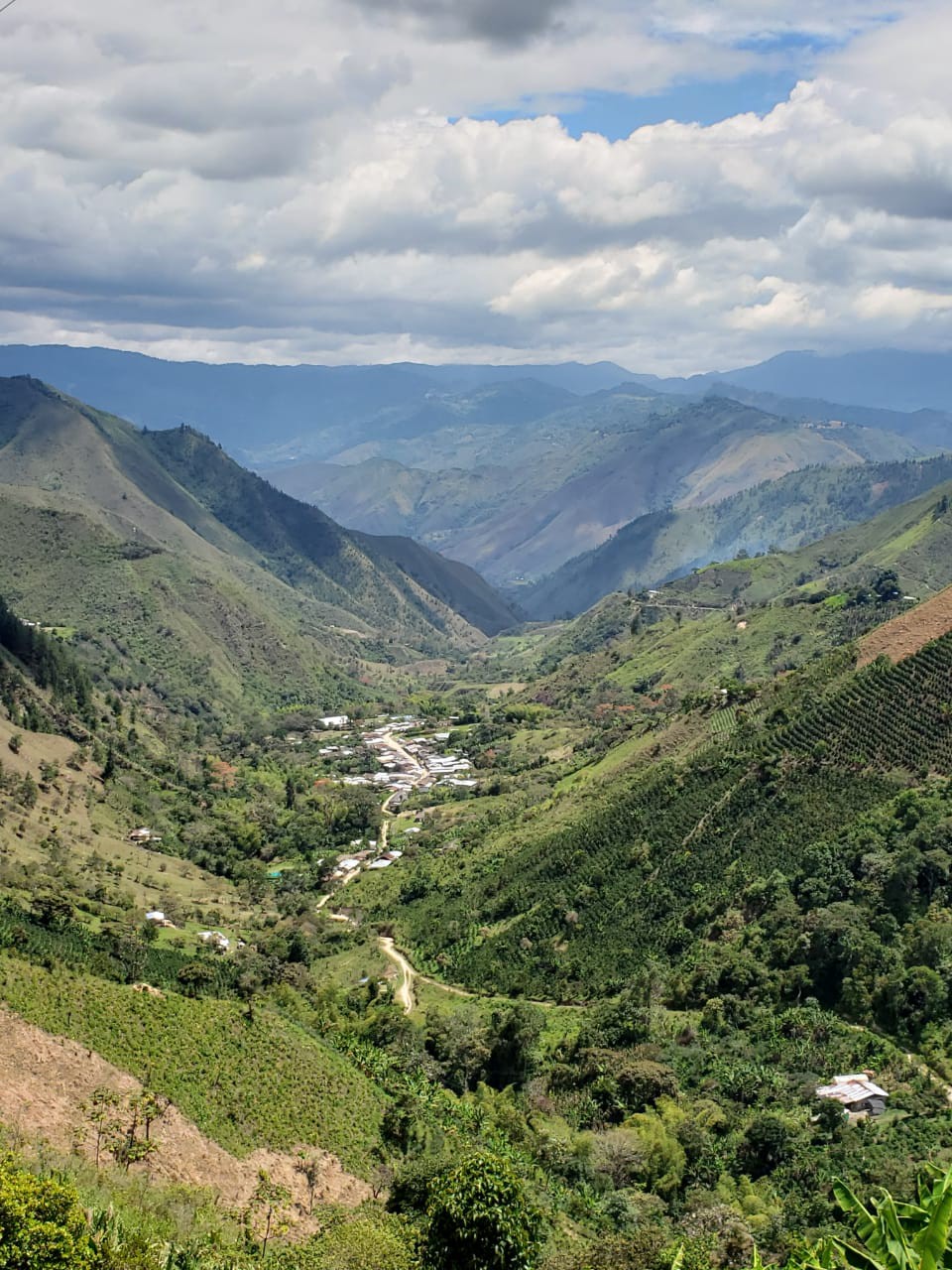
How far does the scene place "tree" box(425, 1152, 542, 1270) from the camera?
85.9 ft

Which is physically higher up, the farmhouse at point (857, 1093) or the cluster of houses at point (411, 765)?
the farmhouse at point (857, 1093)

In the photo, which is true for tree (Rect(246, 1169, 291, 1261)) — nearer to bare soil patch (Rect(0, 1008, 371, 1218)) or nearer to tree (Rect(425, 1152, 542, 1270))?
bare soil patch (Rect(0, 1008, 371, 1218))

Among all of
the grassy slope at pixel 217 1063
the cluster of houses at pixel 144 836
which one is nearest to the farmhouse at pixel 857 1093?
the grassy slope at pixel 217 1063

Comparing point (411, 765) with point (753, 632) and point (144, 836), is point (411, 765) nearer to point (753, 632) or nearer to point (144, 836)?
point (144, 836)

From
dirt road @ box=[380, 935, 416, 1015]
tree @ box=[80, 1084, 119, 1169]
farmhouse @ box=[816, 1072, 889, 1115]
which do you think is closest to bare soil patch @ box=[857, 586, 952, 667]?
farmhouse @ box=[816, 1072, 889, 1115]

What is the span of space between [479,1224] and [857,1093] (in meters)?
22.8

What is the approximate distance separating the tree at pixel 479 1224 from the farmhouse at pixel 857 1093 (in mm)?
20264

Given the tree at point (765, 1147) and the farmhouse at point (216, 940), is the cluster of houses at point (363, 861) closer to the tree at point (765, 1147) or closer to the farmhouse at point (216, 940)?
the farmhouse at point (216, 940)

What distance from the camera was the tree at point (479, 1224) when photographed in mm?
26188

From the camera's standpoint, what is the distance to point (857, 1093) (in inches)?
1682

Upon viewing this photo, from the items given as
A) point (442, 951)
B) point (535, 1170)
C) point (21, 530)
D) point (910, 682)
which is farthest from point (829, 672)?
point (21, 530)

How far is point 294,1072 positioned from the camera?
41938mm

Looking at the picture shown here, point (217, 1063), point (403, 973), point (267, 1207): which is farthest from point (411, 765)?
point (267, 1207)

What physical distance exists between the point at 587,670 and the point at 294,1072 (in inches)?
4937
